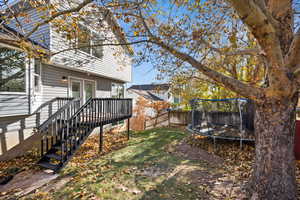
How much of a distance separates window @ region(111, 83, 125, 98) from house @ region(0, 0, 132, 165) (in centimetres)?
221

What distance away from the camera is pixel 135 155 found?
5.44m

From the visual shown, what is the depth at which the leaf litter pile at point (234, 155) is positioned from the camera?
3.85 meters

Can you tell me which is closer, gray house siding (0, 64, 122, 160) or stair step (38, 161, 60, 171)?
stair step (38, 161, 60, 171)

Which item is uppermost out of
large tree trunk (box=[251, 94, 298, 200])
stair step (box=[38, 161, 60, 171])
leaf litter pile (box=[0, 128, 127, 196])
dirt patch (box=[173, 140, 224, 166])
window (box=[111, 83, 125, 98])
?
window (box=[111, 83, 125, 98])

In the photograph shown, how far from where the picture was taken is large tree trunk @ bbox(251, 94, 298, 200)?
8.50 ft

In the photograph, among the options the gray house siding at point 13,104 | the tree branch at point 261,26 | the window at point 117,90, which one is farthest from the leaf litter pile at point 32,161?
the tree branch at point 261,26

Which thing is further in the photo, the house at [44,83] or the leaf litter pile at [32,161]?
the house at [44,83]

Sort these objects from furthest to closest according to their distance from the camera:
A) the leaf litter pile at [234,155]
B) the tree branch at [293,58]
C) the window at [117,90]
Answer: the window at [117,90], the leaf litter pile at [234,155], the tree branch at [293,58]

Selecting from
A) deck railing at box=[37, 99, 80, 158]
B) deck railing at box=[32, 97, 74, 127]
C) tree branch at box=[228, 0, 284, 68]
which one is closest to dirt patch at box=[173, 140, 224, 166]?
tree branch at box=[228, 0, 284, 68]

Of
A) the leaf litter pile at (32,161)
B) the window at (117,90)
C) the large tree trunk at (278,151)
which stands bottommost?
the leaf litter pile at (32,161)

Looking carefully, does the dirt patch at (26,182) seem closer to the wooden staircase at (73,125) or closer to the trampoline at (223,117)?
the wooden staircase at (73,125)

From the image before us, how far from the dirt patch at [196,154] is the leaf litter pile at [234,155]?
0.80ft

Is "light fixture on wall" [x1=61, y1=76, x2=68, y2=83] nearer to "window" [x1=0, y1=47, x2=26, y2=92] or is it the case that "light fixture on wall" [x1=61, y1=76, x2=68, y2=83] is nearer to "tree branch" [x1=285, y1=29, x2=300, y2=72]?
"window" [x1=0, y1=47, x2=26, y2=92]

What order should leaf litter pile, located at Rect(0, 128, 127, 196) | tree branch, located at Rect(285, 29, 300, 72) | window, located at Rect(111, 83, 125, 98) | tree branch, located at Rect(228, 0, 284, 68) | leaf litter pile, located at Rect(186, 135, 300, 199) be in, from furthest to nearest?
window, located at Rect(111, 83, 125, 98) < leaf litter pile, located at Rect(0, 128, 127, 196) < leaf litter pile, located at Rect(186, 135, 300, 199) < tree branch, located at Rect(285, 29, 300, 72) < tree branch, located at Rect(228, 0, 284, 68)
